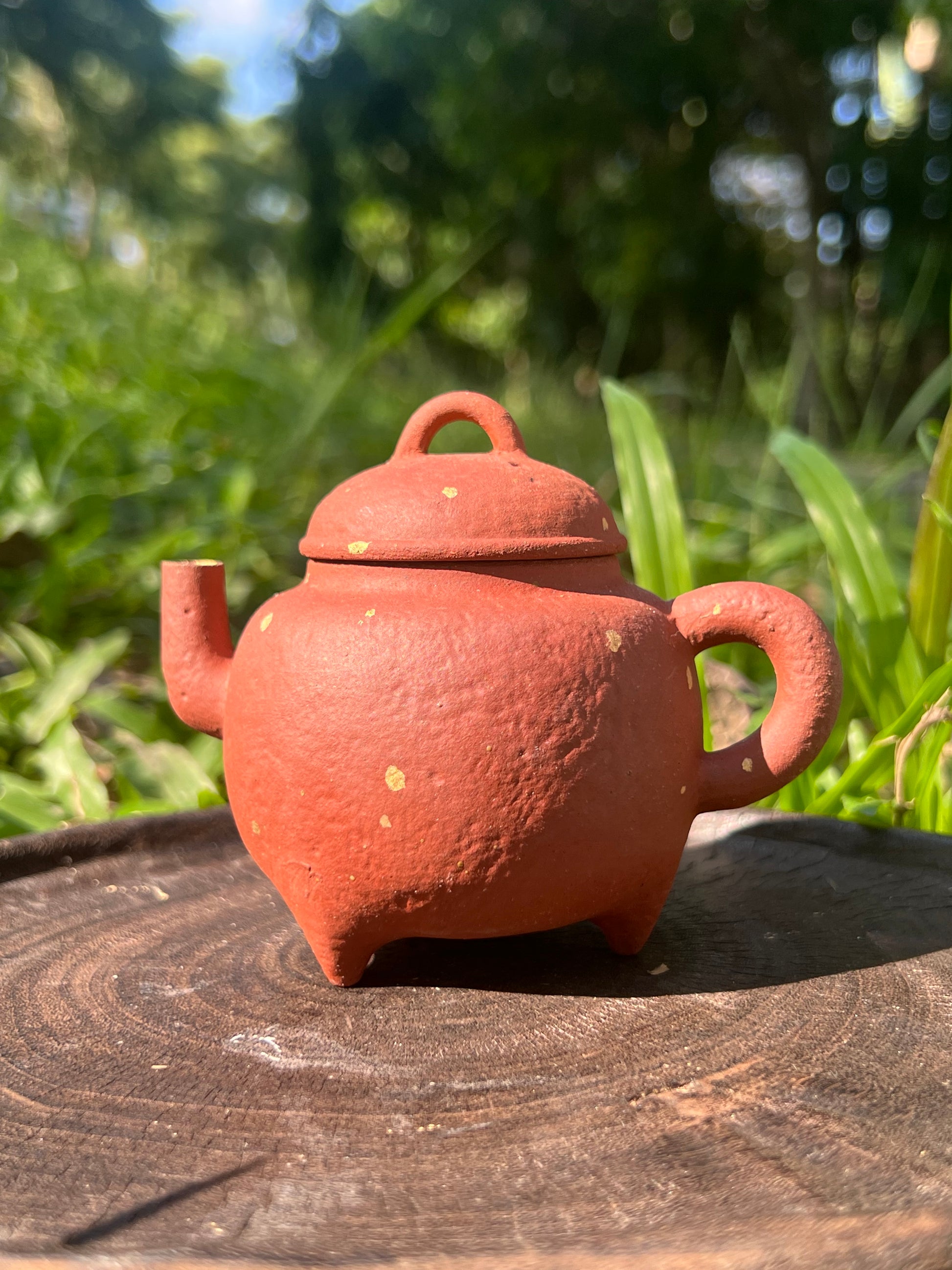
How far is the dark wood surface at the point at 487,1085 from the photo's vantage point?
A: 24.9 inches

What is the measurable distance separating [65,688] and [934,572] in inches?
64.1

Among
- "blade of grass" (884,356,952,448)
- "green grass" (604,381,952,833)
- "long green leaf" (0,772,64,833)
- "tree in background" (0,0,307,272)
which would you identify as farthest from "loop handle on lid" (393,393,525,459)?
"tree in background" (0,0,307,272)

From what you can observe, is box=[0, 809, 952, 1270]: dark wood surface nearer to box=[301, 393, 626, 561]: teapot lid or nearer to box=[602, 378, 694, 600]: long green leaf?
box=[301, 393, 626, 561]: teapot lid

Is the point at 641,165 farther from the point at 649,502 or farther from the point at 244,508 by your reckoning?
the point at 649,502

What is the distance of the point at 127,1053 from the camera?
0.88 meters

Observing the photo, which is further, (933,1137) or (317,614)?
(317,614)

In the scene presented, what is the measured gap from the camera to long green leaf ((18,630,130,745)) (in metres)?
2.01

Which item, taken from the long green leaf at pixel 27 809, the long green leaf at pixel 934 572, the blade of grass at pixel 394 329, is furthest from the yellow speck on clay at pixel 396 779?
the blade of grass at pixel 394 329

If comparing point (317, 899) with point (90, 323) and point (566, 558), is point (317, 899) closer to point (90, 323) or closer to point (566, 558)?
point (566, 558)

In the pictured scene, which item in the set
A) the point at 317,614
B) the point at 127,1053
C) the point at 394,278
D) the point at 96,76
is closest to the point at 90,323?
the point at 317,614

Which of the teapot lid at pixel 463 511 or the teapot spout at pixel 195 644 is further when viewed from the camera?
the teapot spout at pixel 195 644

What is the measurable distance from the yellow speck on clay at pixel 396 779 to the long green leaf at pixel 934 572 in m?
1.06

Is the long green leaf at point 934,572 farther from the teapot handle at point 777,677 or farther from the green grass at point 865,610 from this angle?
the teapot handle at point 777,677

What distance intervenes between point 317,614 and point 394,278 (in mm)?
8789
